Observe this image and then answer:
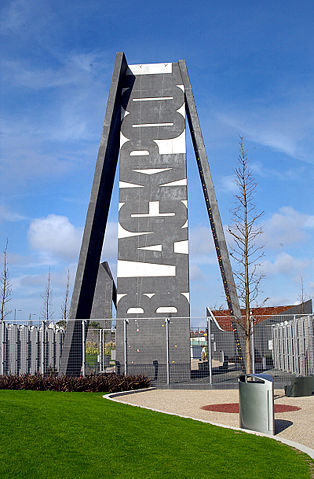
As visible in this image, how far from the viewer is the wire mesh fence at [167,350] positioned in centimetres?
2086

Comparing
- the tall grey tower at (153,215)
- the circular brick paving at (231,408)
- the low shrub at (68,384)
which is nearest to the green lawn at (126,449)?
the circular brick paving at (231,408)

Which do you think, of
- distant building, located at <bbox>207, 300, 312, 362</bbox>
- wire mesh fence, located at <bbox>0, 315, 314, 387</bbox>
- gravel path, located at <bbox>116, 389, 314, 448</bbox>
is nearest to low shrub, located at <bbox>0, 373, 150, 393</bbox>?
gravel path, located at <bbox>116, 389, 314, 448</bbox>

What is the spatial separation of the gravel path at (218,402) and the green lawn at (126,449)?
3.94ft

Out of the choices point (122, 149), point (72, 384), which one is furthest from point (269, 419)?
point (122, 149)

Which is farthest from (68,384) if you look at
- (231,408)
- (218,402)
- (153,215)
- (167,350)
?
(153,215)

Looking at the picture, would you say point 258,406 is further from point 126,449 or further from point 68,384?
point 68,384

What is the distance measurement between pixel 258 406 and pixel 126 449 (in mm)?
3375

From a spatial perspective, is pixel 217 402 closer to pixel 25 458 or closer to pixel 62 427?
pixel 62 427

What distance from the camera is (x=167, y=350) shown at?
20.0m

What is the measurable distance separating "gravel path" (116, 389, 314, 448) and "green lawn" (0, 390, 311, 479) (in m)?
1.20

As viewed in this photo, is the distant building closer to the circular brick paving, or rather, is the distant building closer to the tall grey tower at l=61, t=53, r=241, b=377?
the tall grey tower at l=61, t=53, r=241, b=377

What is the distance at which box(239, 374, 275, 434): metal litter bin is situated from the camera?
1062 centimetres

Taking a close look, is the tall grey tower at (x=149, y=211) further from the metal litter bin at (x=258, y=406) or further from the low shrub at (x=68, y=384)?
the metal litter bin at (x=258, y=406)

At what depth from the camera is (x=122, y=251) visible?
1056 inches
